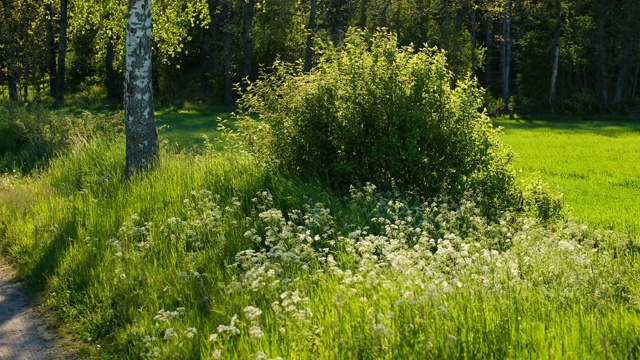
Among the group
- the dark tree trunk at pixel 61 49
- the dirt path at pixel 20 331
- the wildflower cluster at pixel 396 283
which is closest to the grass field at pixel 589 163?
the wildflower cluster at pixel 396 283

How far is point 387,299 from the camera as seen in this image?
18.2ft

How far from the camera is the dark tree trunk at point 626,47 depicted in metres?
47.2

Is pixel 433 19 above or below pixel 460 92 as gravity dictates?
above

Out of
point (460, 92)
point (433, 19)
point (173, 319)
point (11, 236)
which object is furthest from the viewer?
point (433, 19)

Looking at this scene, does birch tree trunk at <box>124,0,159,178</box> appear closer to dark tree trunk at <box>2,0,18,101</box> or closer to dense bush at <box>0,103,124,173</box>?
dense bush at <box>0,103,124,173</box>

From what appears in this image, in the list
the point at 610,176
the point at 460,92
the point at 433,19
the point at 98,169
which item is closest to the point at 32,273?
the point at 98,169

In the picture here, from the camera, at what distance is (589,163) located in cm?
2248

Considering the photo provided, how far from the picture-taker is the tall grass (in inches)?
197

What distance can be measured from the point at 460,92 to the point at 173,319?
6152mm

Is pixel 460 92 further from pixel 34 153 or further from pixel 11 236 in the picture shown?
pixel 34 153

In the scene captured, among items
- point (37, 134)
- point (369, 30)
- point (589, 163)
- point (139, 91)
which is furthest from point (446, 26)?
point (139, 91)

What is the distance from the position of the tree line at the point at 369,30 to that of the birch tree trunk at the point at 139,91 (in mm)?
27568

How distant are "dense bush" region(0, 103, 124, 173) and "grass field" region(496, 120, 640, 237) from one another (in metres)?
10.3

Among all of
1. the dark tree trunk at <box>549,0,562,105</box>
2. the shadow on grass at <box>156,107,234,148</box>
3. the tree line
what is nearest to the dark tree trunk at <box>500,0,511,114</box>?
the tree line
